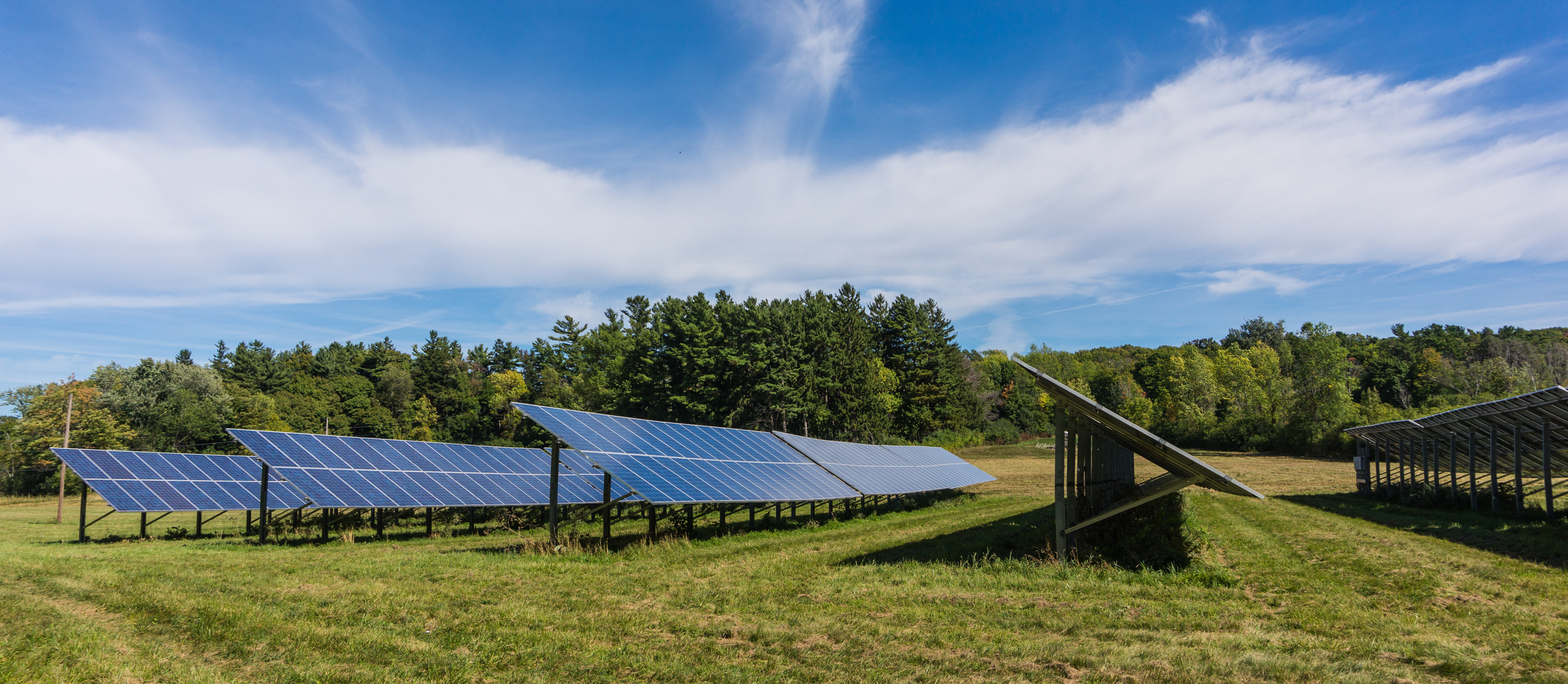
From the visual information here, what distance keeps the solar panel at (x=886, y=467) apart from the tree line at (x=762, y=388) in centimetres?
2828

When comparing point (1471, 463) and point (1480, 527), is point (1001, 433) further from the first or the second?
point (1480, 527)

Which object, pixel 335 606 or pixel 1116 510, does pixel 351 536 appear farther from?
pixel 1116 510

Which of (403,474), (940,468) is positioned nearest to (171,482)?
(403,474)

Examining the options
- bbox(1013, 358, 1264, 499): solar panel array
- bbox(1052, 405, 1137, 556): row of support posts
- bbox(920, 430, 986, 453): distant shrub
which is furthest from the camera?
bbox(920, 430, 986, 453): distant shrub

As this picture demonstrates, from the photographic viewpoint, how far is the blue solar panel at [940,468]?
35.4 metres

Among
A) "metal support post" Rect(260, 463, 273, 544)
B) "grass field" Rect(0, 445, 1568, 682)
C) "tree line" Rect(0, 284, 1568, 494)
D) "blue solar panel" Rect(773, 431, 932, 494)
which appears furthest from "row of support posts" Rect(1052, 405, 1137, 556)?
"tree line" Rect(0, 284, 1568, 494)

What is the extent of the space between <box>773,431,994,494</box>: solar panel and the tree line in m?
28.3

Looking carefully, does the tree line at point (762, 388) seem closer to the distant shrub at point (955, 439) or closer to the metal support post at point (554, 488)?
the distant shrub at point (955, 439)

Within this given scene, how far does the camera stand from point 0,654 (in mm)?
8008

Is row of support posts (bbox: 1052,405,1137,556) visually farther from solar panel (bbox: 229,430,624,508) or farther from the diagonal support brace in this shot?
solar panel (bbox: 229,430,624,508)

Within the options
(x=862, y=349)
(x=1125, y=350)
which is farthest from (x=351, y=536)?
(x=1125, y=350)

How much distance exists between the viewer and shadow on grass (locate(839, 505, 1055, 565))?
51.6 feet

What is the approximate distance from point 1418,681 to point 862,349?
7102 centimetres

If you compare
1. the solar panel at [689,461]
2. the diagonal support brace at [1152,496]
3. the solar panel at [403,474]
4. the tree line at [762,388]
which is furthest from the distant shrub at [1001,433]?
the diagonal support brace at [1152,496]
